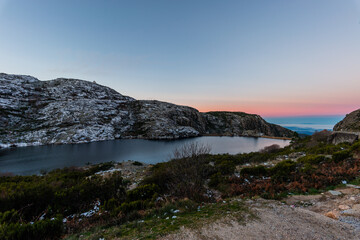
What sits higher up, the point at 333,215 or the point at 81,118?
the point at 81,118

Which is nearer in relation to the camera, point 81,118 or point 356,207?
point 356,207

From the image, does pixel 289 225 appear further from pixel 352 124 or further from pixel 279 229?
pixel 352 124

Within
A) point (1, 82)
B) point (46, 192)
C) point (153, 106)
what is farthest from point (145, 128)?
point (1, 82)

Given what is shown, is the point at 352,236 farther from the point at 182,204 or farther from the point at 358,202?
the point at 182,204

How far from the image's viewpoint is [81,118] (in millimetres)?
65500

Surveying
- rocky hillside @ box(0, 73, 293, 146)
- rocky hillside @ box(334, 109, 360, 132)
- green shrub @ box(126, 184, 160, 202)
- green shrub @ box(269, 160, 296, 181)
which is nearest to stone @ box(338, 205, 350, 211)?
green shrub @ box(269, 160, 296, 181)

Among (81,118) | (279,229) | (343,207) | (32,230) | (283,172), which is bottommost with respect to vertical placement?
(283,172)

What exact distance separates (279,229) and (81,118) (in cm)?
7994

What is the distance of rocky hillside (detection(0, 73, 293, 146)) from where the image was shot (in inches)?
2126

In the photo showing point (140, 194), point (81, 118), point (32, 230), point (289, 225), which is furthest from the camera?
point (81, 118)

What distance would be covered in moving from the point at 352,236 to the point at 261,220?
253 centimetres

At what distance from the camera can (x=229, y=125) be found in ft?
374

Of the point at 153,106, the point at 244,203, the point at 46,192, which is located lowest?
the point at 46,192

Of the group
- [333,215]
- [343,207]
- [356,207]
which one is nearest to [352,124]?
[356,207]
